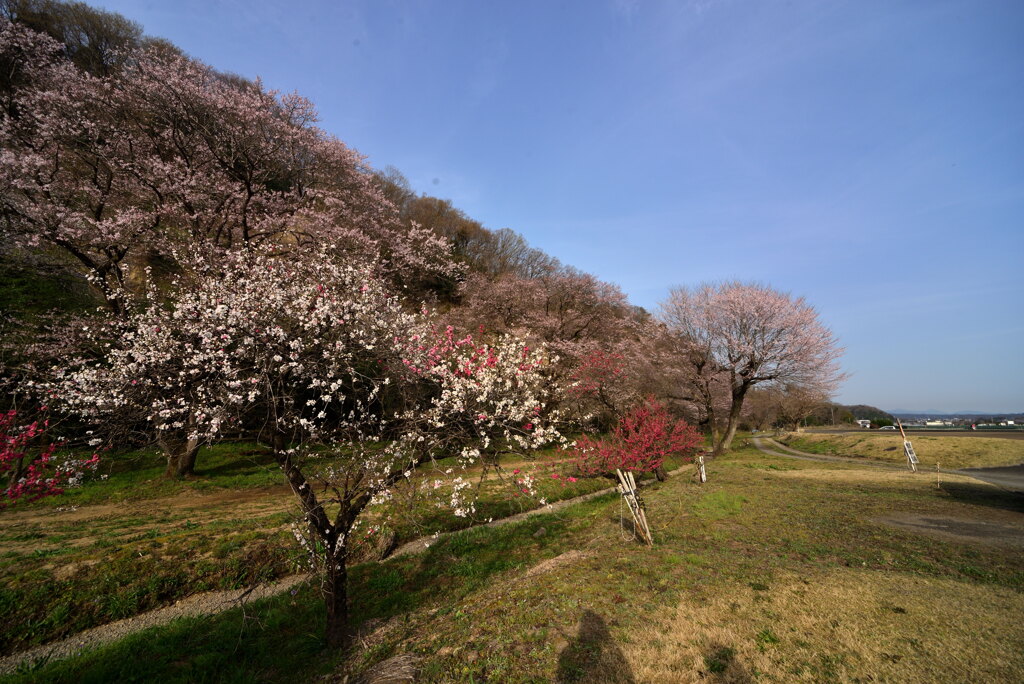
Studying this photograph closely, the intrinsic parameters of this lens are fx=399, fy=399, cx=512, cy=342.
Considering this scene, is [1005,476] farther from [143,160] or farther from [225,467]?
[143,160]

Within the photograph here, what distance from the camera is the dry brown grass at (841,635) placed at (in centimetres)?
444

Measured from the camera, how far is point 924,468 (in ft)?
73.5

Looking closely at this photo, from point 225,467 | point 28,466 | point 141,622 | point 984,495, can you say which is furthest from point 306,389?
point 984,495

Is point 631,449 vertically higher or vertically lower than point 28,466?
lower

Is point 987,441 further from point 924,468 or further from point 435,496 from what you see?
point 435,496

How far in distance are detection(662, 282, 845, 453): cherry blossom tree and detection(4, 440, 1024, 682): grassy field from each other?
14.1 meters

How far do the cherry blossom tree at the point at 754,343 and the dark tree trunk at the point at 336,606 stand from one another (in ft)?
80.0

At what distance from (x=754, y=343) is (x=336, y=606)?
25.1 m

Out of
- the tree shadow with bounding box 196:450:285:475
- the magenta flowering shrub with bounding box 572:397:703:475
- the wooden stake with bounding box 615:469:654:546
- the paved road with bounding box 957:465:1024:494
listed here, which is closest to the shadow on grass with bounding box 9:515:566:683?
the wooden stake with bounding box 615:469:654:546

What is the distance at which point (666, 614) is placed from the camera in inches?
230

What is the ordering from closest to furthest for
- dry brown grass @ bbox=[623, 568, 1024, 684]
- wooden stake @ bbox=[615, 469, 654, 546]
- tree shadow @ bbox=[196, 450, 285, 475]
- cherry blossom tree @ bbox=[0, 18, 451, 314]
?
dry brown grass @ bbox=[623, 568, 1024, 684] → wooden stake @ bbox=[615, 469, 654, 546] → cherry blossom tree @ bbox=[0, 18, 451, 314] → tree shadow @ bbox=[196, 450, 285, 475]

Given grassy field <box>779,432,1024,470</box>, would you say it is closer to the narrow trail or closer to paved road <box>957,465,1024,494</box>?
paved road <box>957,465,1024,494</box>

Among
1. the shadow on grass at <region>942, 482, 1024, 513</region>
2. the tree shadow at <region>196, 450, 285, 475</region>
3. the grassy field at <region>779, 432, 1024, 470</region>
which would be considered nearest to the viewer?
the shadow on grass at <region>942, 482, 1024, 513</region>

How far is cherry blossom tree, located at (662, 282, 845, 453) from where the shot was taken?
23.6 meters
